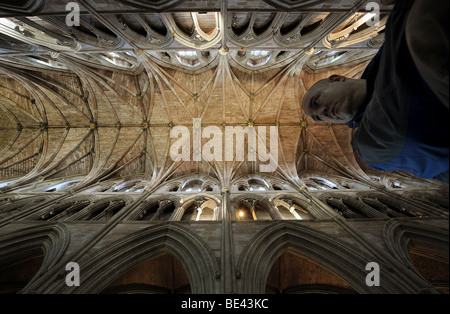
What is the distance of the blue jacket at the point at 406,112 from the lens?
1.29 meters

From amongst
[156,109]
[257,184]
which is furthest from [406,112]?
[156,109]

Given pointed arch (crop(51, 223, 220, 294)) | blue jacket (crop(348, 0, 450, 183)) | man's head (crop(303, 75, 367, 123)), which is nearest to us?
blue jacket (crop(348, 0, 450, 183))

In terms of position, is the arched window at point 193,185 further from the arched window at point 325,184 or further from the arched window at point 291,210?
the arched window at point 325,184

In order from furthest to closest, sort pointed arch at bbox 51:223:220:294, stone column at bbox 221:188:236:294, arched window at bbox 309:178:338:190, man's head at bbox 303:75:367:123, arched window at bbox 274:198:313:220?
Answer: arched window at bbox 309:178:338:190
arched window at bbox 274:198:313:220
pointed arch at bbox 51:223:220:294
stone column at bbox 221:188:236:294
man's head at bbox 303:75:367:123

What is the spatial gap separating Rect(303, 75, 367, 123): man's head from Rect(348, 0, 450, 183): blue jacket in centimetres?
25

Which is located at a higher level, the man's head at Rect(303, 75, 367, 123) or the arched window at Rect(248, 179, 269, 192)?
the arched window at Rect(248, 179, 269, 192)

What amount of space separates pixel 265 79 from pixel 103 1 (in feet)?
29.8

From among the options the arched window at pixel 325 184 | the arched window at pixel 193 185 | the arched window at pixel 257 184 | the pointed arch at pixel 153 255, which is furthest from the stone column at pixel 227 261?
the arched window at pixel 325 184

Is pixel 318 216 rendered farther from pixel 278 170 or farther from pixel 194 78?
pixel 194 78

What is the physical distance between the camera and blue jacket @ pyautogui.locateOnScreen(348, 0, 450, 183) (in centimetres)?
129

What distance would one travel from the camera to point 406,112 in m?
1.33

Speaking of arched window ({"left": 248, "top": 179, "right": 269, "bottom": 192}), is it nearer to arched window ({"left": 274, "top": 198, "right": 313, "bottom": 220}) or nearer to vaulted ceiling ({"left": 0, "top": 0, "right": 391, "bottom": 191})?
vaulted ceiling ({"left": 0, "top": 0, "right": 391, "bottom": 191})

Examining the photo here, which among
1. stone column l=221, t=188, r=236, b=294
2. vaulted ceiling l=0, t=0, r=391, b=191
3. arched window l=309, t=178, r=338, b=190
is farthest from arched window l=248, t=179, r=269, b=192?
stone column l=221, t=188, r=236, b=294
